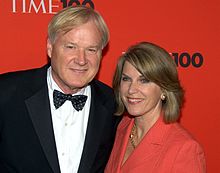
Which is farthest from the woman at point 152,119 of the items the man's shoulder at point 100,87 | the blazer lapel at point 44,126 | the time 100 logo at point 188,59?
the time 100 logo at point 188,59

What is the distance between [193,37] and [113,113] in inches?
38.9

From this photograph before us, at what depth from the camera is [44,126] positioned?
2.15 metres

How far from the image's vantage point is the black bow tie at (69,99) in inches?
88.8

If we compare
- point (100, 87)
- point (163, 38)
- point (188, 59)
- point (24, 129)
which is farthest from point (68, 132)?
point (188, 59)

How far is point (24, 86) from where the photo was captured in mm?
2180

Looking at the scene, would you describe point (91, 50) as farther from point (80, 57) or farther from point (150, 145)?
point (150, 145)

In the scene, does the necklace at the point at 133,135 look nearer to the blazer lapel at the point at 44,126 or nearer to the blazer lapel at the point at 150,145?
the blazer lapel at the point at 150,145

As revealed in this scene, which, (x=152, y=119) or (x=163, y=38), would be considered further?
(x=163, y=38)

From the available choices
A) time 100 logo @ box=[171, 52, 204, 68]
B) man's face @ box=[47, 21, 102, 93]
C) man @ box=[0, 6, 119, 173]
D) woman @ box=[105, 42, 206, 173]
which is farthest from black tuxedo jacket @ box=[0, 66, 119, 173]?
time 100 logo @ box=[171, 52, 204, 68]

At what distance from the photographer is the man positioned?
7.00 ft

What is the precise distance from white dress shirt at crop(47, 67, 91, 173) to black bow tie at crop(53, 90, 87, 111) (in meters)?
0.03

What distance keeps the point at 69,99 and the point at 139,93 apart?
38 centimetres

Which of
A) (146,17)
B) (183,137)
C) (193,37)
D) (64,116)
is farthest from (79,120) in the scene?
(193,37)

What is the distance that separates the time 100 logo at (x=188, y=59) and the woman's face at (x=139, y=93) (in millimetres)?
749
